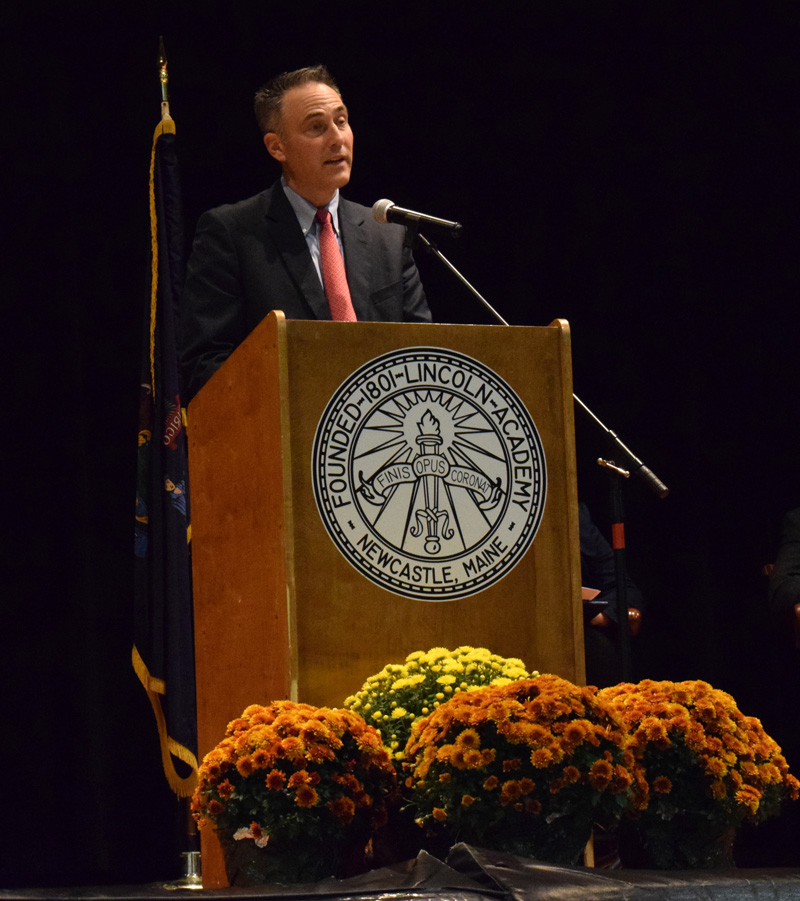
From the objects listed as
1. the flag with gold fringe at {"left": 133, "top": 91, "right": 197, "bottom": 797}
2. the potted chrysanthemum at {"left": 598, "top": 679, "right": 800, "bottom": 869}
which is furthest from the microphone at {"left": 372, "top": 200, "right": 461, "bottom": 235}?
the flag with gold fringe at {"left": 133, "top": 91, "right": 197, "bottom": 797}

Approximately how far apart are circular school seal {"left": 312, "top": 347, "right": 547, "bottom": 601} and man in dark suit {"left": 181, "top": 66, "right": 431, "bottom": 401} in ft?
1.11

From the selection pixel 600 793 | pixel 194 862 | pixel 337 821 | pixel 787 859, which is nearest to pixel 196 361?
pixel 337 821

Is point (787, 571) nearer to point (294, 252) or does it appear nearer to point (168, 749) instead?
point (168, 749)

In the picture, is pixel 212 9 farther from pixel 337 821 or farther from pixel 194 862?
pixel 337 821

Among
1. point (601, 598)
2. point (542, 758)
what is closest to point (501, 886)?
point (542, 758)

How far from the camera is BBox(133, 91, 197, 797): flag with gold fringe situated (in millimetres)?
3443

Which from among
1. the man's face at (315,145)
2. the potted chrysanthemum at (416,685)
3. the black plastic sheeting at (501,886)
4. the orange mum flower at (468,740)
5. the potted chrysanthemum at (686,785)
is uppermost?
the man's face at (315,145)

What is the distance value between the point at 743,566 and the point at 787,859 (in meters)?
0.96

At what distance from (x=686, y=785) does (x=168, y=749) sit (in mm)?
1712

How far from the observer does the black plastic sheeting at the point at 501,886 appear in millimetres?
1590

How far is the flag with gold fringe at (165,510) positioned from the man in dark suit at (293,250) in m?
0.93

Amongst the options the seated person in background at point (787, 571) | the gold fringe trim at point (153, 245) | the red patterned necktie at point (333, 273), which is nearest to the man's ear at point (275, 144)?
the red patterned necktie at point (333, 273)

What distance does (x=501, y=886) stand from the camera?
161cm

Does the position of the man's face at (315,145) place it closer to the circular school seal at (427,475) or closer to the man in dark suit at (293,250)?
the man in dark suit at (293,250)
